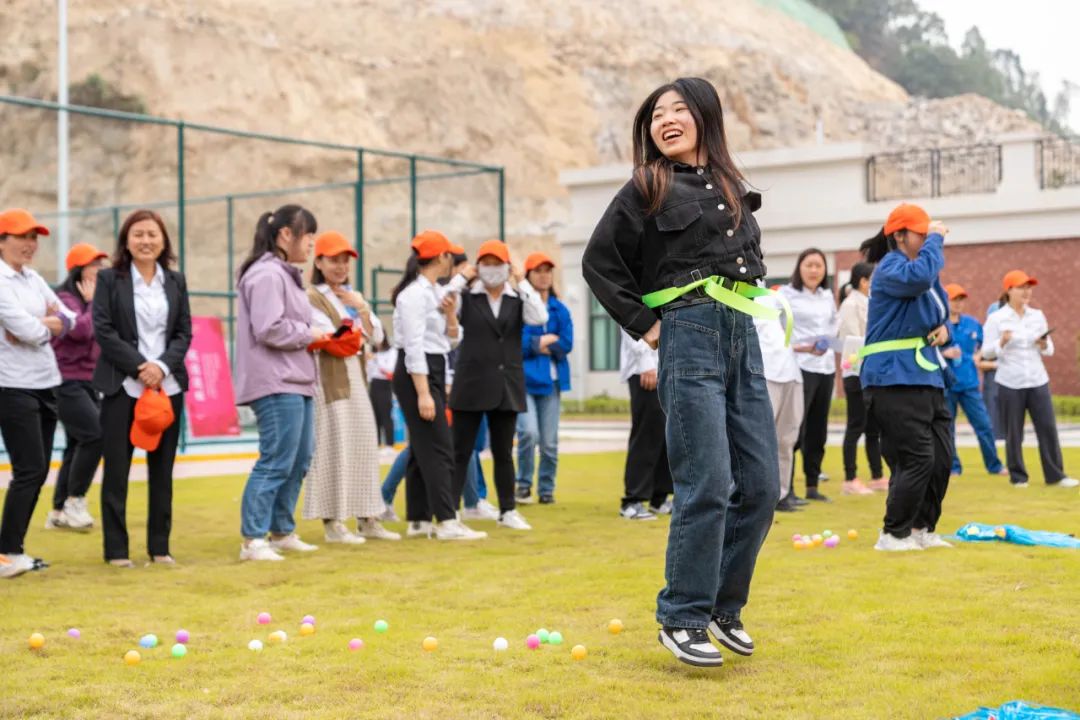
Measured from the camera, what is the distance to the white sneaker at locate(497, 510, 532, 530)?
29.8 ft

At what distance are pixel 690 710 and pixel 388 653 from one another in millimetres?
1388

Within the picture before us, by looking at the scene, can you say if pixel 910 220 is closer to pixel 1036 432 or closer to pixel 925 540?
pixel 925 540

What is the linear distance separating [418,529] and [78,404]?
7.97 feet

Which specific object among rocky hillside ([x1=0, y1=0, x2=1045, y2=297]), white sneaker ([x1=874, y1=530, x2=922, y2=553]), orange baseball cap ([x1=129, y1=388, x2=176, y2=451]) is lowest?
white sneaker ([x1=874, y1=530, x2=922, y2=553])

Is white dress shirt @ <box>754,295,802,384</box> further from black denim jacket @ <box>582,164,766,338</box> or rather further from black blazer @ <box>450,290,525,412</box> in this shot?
black denim jacket @ <box>582,164,766,338</box>

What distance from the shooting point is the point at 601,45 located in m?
63.1

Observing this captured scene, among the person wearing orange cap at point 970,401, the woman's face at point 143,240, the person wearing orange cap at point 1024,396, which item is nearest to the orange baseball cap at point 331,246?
the woman's face at point 143,240

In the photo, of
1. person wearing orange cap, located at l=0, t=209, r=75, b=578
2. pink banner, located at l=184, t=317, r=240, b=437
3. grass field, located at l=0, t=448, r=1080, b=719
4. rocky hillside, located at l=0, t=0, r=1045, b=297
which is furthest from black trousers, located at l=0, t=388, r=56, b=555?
rocky hillside, located at l=0, t=0, r=1045, b=297

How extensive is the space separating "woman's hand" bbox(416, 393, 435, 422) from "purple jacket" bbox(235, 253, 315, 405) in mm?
731

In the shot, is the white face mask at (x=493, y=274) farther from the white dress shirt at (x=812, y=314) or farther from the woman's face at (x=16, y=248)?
the woman's face at (x=16, y=248)

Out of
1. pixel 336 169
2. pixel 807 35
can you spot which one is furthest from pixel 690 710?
pixel 807 35

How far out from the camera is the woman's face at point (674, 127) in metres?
4.80

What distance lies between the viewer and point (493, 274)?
902cm

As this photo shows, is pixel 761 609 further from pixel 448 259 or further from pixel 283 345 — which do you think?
pixel 448 259
